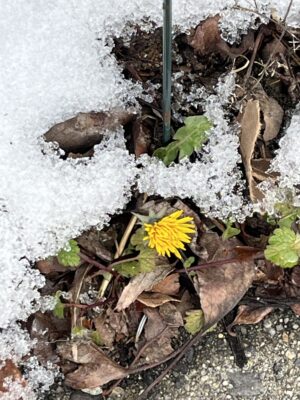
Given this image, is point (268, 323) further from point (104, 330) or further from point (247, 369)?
point (104, 330)

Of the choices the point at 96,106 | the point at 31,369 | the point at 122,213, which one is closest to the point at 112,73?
the point at 96,106

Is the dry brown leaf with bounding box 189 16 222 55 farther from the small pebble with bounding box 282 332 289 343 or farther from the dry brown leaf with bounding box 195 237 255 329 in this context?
the small pebble with bounding box 282 332 289 343

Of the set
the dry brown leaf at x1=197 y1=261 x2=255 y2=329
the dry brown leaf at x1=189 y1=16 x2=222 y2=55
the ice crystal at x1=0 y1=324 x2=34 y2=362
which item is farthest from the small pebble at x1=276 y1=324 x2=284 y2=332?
the dry brown leaf at x1=189 y1=16 x2=222 y2=55

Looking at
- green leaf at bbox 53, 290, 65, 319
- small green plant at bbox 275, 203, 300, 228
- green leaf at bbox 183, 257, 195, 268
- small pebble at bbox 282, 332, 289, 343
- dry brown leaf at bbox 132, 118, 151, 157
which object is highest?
dry brown leaf at bbox 132, 118, 151, 157

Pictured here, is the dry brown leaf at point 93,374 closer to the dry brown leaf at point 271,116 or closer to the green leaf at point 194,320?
the green leaf at point 194,320

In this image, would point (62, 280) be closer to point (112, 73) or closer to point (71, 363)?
point (71, 363)

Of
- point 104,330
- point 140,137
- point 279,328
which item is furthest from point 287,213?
point 104,330
